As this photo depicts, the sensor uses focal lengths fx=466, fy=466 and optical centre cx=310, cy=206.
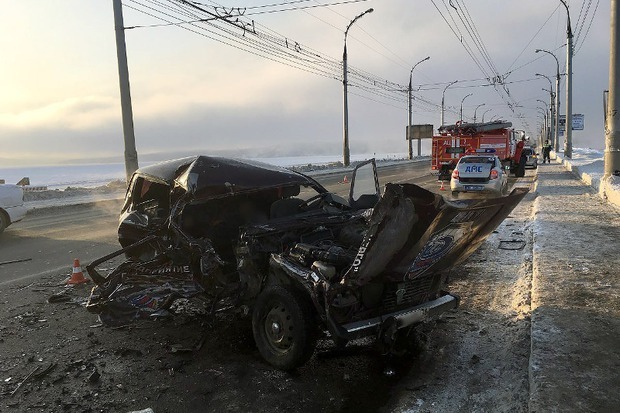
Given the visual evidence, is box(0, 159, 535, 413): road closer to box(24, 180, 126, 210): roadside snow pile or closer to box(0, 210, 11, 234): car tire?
box(0, 210, 11, 234): car tire

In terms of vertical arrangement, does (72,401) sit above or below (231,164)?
below

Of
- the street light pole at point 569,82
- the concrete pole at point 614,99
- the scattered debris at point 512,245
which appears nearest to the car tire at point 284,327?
the scattered debris at point 512,245

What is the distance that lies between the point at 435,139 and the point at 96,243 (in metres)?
17.8

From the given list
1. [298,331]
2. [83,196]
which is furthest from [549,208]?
[83,196]

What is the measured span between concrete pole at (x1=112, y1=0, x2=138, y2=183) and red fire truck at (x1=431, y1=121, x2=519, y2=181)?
13.7 metres

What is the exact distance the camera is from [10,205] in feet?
34.3

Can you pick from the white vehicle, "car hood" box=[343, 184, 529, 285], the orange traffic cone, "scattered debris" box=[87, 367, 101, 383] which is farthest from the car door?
the white vehicle

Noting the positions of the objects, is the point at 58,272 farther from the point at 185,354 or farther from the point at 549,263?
the point at 549,263

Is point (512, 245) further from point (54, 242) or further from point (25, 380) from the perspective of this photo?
Result: point (54, 242)

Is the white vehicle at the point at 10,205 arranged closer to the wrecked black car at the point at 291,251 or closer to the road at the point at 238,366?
the road at the point at 238,366

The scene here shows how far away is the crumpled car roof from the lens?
15.6 feet

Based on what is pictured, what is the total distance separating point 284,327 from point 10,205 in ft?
30.8

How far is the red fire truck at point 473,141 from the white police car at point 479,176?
19.5ft

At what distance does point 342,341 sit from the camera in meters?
3.31
